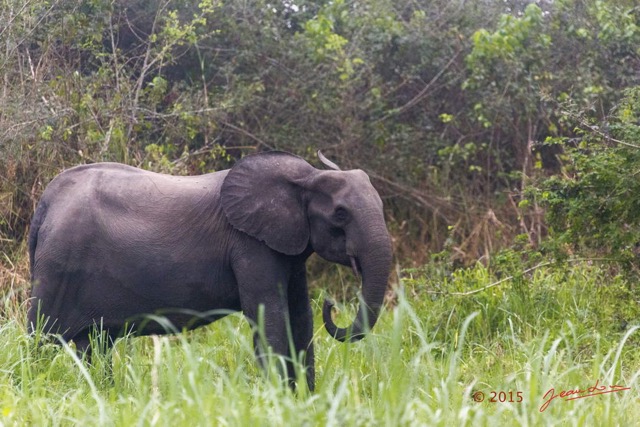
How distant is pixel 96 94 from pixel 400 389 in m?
7.06

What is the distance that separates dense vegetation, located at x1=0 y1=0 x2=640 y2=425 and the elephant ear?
31.3 inches

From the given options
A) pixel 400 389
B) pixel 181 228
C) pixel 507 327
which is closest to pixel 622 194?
→ pixel 507 327

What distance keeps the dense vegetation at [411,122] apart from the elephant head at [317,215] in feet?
2.49

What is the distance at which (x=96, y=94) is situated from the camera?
10.4m

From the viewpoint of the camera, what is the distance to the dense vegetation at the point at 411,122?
25.1ft

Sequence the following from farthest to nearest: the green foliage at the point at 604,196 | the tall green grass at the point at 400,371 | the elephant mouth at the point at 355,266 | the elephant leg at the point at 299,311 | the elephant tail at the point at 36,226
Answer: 1. the green foliage at the point at 604,196
2. the elephant tail at the point at 36,226
3. the elephant leg at the point at 299,311
4. the elephant mouth at the point at 355,266
5. the tall green grass at the point at 400,371

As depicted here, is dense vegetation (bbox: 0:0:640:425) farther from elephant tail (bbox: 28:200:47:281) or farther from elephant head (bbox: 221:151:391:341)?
elephant tail (bbox: 28:200:47:281)

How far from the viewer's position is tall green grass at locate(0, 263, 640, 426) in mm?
3947

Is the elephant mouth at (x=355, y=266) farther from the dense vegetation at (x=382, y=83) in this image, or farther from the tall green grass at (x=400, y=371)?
the dense vegetation at (x=382, y=83)

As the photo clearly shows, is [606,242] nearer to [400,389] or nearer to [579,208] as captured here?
[579,208]
